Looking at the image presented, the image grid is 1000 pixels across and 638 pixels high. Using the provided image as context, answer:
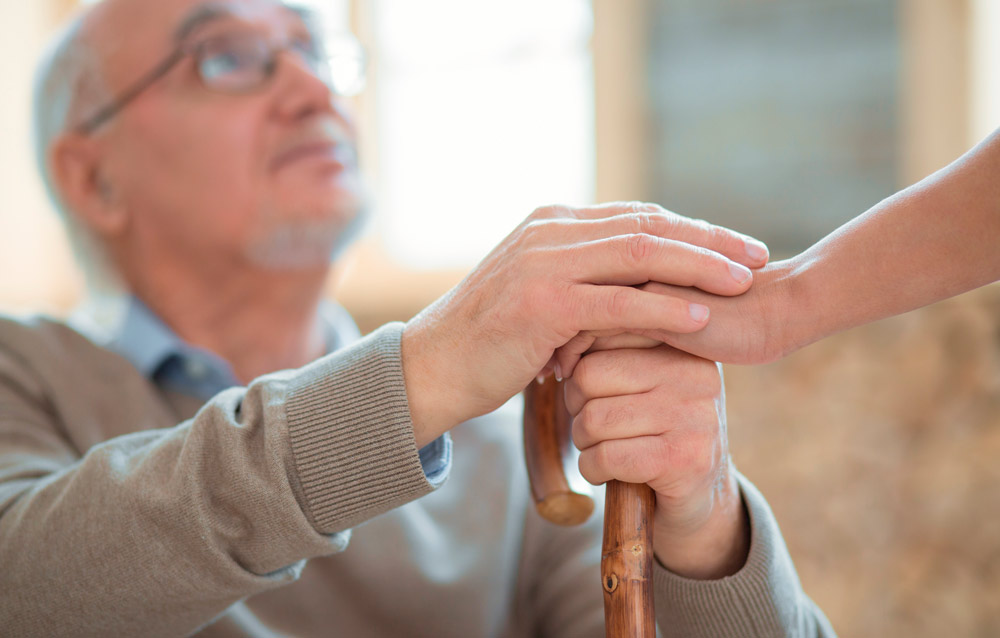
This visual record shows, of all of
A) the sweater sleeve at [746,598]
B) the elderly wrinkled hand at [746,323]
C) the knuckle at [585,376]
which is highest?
the elderly wrinkled hand at [746,323]

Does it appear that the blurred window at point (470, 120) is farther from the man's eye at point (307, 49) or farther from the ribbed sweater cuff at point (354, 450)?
the ribbed sweater cuff at point (354, 450)

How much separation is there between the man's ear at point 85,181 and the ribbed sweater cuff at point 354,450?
958mm

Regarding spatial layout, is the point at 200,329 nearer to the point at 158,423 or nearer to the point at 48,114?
the point at 158,423

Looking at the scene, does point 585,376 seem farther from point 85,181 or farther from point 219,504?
point 85,181

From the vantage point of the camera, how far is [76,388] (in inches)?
40.8

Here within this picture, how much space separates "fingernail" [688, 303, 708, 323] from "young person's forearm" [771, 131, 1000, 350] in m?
0.07

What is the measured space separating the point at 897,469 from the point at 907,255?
107 centimetres

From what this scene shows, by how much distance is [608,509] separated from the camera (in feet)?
2.18

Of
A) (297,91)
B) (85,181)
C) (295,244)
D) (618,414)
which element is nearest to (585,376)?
(618,414)

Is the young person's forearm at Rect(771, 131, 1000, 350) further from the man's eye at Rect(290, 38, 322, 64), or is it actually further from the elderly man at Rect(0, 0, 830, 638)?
the man's eye at Rect(290, 38, 322, 64)

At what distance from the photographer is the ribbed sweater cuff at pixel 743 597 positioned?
0.69 metres

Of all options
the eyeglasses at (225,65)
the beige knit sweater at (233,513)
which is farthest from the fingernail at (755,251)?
the eyeglasses at (225,65)

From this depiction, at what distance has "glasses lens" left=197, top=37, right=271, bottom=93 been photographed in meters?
1.32

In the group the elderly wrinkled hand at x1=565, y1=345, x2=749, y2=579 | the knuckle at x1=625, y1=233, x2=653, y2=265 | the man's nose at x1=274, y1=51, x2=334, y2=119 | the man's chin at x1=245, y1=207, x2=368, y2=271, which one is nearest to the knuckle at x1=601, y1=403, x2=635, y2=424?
the elderly wrinkled hand at x1=565, y1=345, x2=749, y2=579
